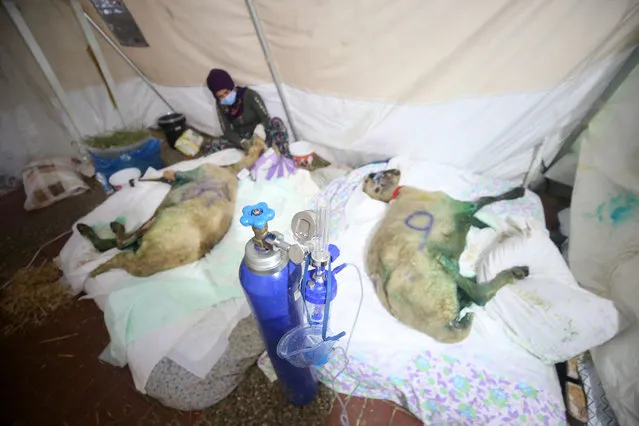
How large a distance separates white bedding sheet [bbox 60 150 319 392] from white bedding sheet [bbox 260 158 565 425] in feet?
1.00

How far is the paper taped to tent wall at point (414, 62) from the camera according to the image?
1349 millimetres

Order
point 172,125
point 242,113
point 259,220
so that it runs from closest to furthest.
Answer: point 259,220, point 242,113, point 172,125

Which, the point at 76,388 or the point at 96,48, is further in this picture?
the point at 96,48

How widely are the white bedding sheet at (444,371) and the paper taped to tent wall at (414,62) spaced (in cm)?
66

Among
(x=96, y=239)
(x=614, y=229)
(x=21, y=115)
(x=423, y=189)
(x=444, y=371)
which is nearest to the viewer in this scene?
(x=444, y=371)

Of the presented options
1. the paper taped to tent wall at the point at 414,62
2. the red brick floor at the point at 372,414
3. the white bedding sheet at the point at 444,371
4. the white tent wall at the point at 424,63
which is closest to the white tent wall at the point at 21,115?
the paper taped to tent wall at the point at 414,62

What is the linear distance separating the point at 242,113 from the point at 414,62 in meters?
1.56

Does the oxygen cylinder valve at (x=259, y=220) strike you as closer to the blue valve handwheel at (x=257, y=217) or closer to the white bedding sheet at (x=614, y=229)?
the blue valve handwheel at (x=257, y=217)

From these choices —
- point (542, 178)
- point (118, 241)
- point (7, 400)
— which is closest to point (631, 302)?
point (542, 178)

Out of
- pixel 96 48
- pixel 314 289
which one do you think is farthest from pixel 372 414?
pixel 96 48

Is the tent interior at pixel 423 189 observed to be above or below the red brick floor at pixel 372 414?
above

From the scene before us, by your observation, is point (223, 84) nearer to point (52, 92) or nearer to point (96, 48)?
point (96, 48)

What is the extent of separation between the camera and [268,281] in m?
0.78

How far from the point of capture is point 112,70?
3139 millimetres
